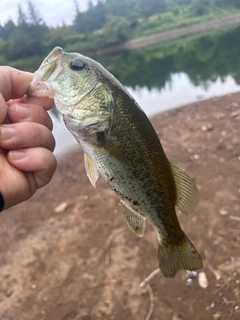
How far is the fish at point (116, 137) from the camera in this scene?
6.59ft

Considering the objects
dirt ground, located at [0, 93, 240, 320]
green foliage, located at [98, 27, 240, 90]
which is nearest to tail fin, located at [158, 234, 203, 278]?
dirt ground, located at [0, 93, 240, 320]

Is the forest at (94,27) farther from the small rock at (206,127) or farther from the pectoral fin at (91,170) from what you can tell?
the pectoral fin at (91,170)

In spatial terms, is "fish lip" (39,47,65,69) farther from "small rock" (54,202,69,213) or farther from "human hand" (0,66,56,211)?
"small rock" (54,202,69,213)

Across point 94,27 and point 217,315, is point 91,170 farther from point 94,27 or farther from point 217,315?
point 94,27

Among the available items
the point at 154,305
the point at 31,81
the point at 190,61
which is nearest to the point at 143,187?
the point at 31,81

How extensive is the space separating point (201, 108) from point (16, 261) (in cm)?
903

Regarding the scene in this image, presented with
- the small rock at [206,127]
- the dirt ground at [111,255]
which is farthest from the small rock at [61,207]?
the small rock at [206,127]

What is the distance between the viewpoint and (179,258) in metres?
2.31

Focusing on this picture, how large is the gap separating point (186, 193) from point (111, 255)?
3.75m

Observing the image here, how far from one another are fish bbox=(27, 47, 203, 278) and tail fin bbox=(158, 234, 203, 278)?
0.73ft

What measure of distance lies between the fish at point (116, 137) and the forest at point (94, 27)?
40775 mm

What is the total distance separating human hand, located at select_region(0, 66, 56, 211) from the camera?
2.05 m

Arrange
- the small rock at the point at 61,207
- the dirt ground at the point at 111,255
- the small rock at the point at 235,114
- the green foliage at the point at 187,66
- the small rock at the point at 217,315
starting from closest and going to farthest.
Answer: the small rock at the point at 217,315 → the dirt ground at the point at 111,255 → the small rock at the point at 61,207 → the small rock at the point at 235,114 → the green foliage at the point at 187,66

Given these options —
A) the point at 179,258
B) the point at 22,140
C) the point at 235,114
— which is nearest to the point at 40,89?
the point at 22,140
